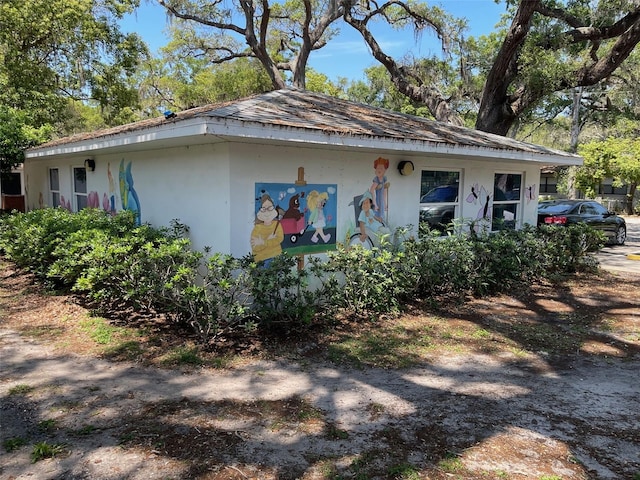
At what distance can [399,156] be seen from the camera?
761 cm

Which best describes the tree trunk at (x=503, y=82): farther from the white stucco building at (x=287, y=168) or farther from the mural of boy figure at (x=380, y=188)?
the mural of boy figure at (x=380, y=188)

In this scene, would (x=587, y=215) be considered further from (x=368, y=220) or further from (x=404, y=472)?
A: (x=404, y=472)

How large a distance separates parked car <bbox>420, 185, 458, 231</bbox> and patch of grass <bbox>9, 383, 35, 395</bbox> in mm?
6385

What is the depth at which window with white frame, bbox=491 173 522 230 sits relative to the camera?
31.5ft

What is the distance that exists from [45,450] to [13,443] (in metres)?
0.30

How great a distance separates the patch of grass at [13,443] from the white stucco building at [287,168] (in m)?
2.97

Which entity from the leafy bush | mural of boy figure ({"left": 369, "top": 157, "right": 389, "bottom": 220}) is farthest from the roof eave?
the leafy bush

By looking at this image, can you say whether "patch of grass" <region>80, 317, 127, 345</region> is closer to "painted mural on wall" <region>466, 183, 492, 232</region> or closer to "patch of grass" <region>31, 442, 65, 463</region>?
"patch of grass" <region>31, 442, 65, 463</region>

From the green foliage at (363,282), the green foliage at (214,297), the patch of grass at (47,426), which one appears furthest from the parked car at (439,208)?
the patch of grass at (47,426)

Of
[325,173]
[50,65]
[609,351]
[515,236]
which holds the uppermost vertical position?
[50,65]

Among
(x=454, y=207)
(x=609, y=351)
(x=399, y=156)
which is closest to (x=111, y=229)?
(x=399, y=156)

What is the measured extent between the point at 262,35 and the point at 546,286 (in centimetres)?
1326

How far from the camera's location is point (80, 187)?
1056 centimetres

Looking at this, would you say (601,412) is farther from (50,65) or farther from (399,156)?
(50,65)
